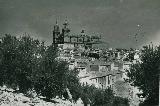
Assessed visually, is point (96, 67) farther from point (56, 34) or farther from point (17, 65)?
point (17, 65)

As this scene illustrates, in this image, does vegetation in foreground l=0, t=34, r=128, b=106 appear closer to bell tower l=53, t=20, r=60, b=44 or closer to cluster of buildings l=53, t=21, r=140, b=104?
cluster of buildings l=53, t=21, r=140, b=104

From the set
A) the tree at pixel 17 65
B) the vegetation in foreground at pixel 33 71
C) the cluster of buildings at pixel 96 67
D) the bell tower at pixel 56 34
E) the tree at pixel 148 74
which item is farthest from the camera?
the bell tower at pixel 56 34

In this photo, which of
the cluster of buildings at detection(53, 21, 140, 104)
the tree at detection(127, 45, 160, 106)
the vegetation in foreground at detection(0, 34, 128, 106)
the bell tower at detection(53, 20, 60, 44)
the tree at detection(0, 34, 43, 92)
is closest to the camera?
the tree at detection(127, 45, 160, 106)

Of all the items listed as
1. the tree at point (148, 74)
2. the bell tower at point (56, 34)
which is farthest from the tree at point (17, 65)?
the bell tower at point (56, 34)

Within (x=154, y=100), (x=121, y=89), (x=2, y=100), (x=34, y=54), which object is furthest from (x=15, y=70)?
(x=121, y=89)

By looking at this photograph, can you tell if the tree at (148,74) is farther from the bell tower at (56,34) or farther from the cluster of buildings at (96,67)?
the bell tower at (56,34)

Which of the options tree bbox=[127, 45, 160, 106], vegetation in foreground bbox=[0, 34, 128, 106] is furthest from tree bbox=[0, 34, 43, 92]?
tree bbox=[127, 45, 160, 106]

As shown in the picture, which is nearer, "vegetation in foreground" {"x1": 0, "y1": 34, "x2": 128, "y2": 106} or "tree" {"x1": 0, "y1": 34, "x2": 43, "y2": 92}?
"vegetation in foreground" {"x1": 0, "y1": 34, "x2": 128, "y2": 106}

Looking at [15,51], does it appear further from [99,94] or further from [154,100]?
[154,100]

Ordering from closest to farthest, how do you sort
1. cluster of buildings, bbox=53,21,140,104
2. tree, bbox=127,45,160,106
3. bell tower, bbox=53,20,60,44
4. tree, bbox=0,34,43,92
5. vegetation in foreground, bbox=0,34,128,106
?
tree, bbox=127,45,160,106
vegetation in foreground, bbox=0,34,128,106
tree, bbox=0,34,43,92
cluster of buildings, bbox=53,21,140,104
bell tower, bbox=53,20,60,44

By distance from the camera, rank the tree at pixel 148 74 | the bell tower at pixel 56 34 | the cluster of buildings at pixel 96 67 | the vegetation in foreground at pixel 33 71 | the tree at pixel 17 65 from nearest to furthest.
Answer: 1. the tree at pixel 148 74
2. the vegetation in foreground at pixel 33 71
3. the tree at pixel 17 65
4. the cluster of buildings at pixel 96 67
5. the bell tower at pixel 56 34
